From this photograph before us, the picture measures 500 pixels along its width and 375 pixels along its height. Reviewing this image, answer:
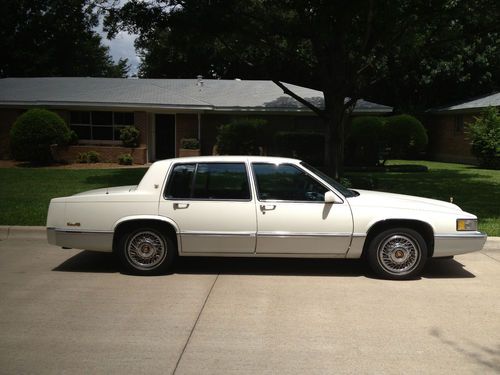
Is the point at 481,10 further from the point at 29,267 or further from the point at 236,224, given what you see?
the point at 29,267

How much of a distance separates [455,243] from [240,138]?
1486cm

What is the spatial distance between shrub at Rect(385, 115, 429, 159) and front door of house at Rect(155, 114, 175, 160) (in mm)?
9442

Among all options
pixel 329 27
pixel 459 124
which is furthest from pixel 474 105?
pixel 329 27

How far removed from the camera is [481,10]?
13633mm

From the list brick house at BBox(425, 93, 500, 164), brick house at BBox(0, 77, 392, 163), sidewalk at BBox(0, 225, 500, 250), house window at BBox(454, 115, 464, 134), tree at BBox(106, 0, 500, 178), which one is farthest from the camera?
house window at BBox(454, 115, 464, 134)

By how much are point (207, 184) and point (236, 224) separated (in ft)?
2.12

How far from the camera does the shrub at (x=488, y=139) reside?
851 inches

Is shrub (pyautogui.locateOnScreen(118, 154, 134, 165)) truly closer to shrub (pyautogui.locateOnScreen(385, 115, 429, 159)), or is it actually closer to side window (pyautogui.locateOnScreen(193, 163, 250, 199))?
shrub (pyautogui.locateOnScreen(385, 115, 429, 159))

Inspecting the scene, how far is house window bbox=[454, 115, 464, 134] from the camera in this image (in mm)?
27991

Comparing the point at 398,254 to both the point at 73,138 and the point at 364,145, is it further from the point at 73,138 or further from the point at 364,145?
the point at 73,138

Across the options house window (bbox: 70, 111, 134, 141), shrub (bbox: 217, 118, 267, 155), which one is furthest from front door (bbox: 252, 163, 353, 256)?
house window (bbox: 70, 111, 134, 141)

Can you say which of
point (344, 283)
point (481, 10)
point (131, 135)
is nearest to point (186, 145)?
point (131, 135)

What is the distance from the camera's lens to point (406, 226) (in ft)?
21.7

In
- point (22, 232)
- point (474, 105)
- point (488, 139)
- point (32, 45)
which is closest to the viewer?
point (22, 232)
